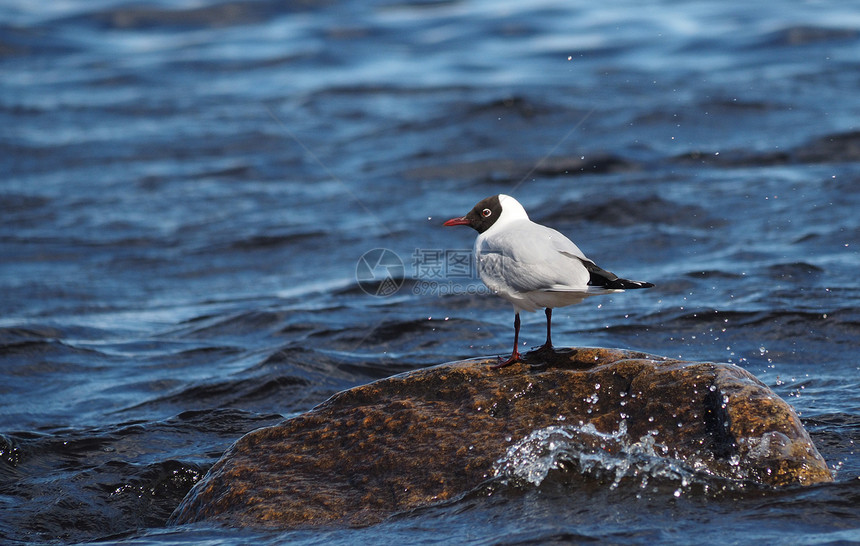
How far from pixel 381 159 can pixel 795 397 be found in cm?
929

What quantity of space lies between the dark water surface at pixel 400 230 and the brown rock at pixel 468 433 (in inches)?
6.7

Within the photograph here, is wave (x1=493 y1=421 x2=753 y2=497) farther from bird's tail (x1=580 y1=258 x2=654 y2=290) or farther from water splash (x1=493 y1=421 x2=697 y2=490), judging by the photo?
bird's tail (x1=580 y1=258 x2=654 y2=290)

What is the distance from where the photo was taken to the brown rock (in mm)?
4488

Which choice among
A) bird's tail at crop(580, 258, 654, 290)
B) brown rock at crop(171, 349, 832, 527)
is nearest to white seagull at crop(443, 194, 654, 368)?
bird's tail at crop(580, 258, 654, 290)

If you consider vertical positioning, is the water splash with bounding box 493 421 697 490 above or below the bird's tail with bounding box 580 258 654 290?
below

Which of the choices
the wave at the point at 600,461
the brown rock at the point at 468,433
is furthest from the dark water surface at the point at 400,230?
the brown rock at the point at 468,433

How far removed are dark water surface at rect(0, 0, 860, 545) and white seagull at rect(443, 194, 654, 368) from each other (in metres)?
0.90

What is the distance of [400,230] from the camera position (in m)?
11.7

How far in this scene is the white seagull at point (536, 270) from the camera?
15.7 feet

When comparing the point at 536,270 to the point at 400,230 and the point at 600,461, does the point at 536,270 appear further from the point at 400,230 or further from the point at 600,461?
the point at 400,230

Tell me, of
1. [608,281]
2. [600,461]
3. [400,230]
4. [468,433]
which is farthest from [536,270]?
[400,230]

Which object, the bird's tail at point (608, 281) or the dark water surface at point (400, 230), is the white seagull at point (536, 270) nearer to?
the bird's tail at point (608, 281)

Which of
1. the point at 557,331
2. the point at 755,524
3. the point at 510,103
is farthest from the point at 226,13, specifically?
the point at 755,524

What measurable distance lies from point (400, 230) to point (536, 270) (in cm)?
685
